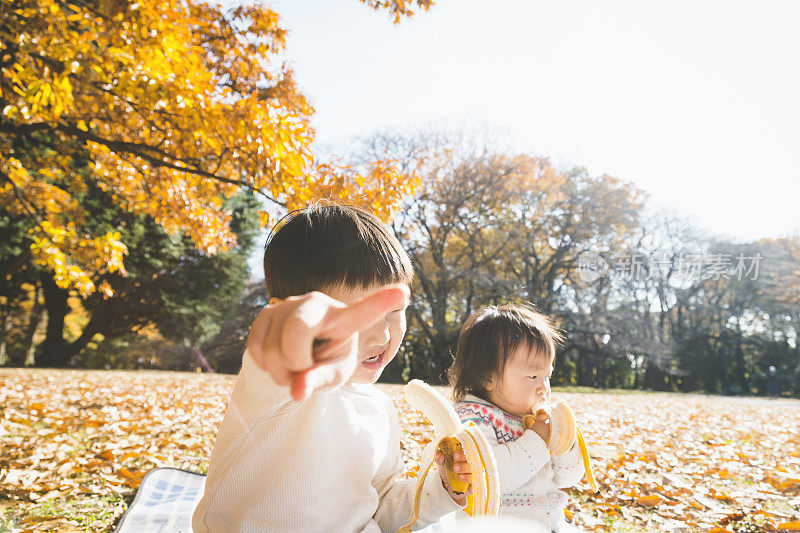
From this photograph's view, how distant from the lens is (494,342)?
92.5 inches

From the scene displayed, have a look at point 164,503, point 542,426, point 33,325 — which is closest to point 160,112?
point 164,503

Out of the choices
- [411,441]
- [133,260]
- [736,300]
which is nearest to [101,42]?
[411,441]

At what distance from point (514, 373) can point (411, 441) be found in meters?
2.79

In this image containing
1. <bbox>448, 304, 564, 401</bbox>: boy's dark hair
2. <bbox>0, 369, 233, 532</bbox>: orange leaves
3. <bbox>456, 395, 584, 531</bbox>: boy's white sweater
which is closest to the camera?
<bbox>456, 395, 584, 531</bbox>: boy's white sweater

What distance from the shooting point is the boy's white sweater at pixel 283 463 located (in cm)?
122

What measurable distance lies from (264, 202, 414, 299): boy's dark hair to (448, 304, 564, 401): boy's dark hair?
1.08 m

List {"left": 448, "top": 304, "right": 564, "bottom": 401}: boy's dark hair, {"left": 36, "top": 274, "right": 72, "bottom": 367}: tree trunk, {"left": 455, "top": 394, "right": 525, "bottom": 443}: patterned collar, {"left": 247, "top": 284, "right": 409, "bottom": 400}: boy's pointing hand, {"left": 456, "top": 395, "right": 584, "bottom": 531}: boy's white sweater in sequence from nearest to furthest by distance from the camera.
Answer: {"left": 247, "top": 284, "right": 409, "bottom": 400}: boy's pointing hand → {"left": 456, "top": 395, "right": 584, "bottom": 531}: boy's white sweater → {"left": 455, "top": 394, "right": 525, "bottom": 443}: patterned collar → {"left": 448, "top": 304, "right": 564, "bottom": 401}: boy's dark hair → {"left": 36, "top": 274, "right": 72, "bottom": 367}: tree trunk

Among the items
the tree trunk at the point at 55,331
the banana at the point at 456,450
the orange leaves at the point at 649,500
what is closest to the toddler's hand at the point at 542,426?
the banana at the point at 456,450

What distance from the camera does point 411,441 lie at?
4.80 meters

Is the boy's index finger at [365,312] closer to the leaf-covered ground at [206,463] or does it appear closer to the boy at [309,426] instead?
the boy at [309,426]

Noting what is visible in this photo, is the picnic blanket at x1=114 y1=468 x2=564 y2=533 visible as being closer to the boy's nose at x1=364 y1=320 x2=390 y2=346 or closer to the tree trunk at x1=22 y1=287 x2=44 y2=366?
the boy's nose at x1=364 y1=320 x2=390 y2=346

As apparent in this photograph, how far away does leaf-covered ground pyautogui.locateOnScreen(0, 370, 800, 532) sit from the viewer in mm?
2934

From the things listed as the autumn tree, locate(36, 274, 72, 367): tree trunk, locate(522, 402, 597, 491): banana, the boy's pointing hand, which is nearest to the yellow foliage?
the autumn tree

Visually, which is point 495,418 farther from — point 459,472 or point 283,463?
point 283,463
